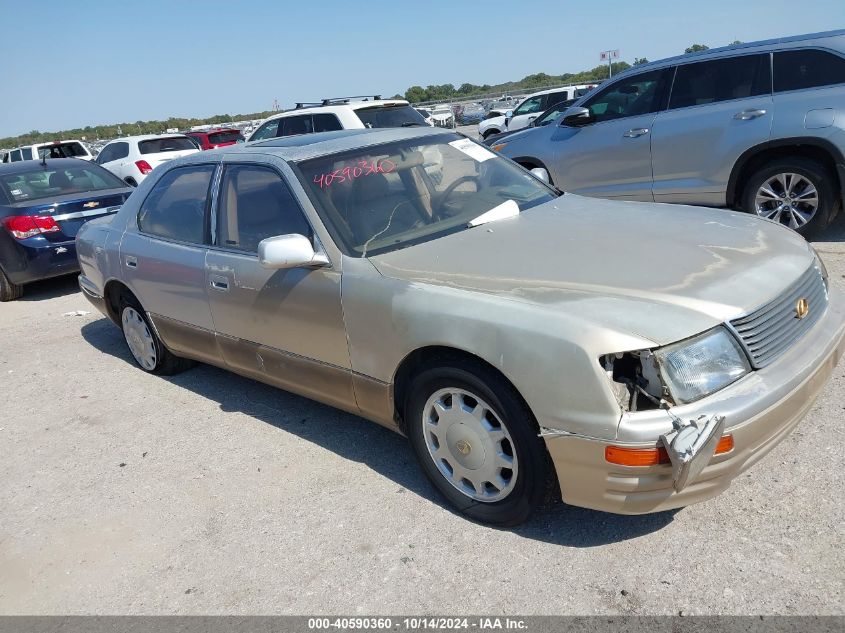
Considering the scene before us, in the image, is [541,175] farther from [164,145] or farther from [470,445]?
[164,145]

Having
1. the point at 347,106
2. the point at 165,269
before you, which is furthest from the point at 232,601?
the point at 347,106

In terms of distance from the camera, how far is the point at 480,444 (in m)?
2.92

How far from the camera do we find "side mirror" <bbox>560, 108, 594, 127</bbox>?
293 inches

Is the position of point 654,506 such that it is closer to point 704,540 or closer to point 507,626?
point 704,540

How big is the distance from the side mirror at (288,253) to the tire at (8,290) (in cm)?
640

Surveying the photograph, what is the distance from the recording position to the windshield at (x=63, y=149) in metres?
17.8

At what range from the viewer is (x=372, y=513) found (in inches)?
129

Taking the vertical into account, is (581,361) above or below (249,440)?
above

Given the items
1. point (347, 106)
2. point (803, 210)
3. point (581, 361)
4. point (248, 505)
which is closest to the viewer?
point (581, 361)

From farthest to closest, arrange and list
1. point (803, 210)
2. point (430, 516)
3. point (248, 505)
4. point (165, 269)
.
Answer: point (803, 210), point (165, 269), point (248, 505), point (430, 516)

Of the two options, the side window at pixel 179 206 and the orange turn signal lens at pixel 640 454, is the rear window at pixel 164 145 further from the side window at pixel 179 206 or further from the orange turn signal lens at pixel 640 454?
the orange turn signal lens at pixel 640 454

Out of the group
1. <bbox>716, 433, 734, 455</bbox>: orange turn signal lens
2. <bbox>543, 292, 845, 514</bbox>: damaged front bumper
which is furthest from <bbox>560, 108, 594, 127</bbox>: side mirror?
<bbox>716, 433, 734, 455</bbox>: orange turn signal lens

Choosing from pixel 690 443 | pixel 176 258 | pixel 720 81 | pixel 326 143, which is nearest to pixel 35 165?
pixel 176 258

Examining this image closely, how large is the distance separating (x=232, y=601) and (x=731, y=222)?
291cm
